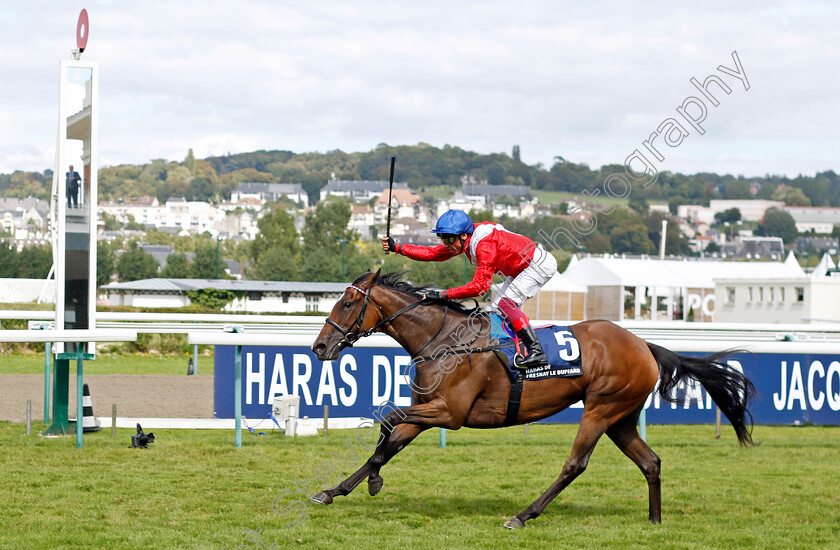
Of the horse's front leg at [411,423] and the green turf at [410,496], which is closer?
the green turf at [410,496]

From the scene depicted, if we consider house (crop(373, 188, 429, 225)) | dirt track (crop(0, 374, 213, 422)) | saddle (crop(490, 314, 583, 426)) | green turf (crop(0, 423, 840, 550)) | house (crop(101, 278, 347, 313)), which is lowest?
house (crop(101, 278, 347, 313))

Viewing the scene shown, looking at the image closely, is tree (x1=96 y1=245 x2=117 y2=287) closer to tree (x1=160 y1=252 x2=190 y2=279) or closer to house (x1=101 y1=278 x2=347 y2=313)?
tree (x1=160 y1=252 x2=190 y2=279)

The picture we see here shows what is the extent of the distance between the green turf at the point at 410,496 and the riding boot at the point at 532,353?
2.95 feet

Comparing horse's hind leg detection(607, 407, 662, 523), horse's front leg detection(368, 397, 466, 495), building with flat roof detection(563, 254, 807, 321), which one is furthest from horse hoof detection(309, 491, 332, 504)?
building with flat roof detection(563, 254, 807, 321)

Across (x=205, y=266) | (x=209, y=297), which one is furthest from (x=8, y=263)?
(x=205, y=266)

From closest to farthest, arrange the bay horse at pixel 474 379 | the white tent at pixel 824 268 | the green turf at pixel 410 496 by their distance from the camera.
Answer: the green turf at pixel 410 496
the bay horse at pixel 474 379
the white tent at pixel 824 268

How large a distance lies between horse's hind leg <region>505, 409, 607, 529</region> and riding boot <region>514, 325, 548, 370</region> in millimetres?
465

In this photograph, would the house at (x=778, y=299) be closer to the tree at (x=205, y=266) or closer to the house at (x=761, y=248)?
the tree at (x=205, y=266)

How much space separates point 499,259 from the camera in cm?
525

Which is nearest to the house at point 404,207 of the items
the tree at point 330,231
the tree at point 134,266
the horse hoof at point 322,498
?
the tree at point 330,231

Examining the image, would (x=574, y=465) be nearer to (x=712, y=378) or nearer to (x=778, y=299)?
(x=712, y=378)

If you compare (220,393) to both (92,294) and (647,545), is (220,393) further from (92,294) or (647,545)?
(647,545)

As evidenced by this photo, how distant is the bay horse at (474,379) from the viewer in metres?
5.12

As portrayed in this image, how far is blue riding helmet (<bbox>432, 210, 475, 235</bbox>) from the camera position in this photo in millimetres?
5164
